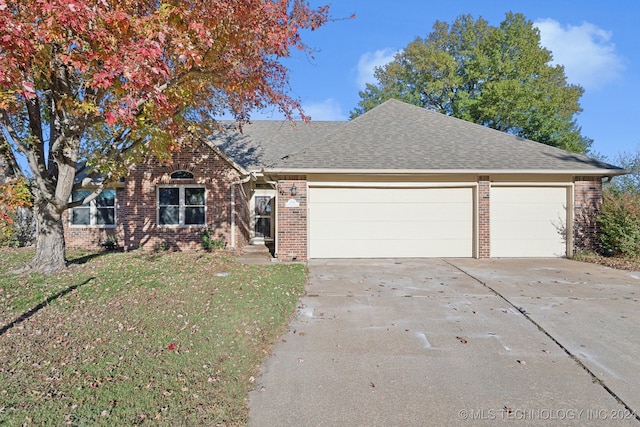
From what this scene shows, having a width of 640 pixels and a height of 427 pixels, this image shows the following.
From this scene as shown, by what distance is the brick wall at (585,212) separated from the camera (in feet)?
34.5

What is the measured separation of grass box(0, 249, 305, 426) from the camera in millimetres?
2969

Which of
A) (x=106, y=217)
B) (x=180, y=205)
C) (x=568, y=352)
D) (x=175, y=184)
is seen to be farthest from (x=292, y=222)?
(x=106, y=217)

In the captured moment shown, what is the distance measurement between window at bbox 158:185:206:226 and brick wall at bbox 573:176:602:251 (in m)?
11.5

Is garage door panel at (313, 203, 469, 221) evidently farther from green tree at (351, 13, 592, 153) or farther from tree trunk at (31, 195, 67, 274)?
green tree at (351, 13, 592, 153)

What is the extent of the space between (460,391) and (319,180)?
7656 mm

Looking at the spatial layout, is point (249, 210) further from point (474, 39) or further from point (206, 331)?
point (474, 39)

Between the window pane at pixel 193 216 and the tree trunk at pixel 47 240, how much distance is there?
4.59 m

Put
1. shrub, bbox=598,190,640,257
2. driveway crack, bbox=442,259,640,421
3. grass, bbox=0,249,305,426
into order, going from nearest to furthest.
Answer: grass, bbox=0,249,305,426, driveway crack, bbox=442,259,640,421, shrub, bbox=598,190,640,257

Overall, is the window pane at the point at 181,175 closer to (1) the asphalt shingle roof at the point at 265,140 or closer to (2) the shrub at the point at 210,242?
(1) the asphalt shingle roof at the point at 265,140

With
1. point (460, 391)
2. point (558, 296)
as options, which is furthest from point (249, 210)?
point (460, 391)

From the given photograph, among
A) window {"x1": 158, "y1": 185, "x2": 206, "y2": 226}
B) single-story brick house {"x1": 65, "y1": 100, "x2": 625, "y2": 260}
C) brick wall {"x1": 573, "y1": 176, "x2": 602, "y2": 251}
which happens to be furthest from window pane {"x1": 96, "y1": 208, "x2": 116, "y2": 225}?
brick wall {"x1": 573, "y1": 176, "x2": 602, "y2": 251}

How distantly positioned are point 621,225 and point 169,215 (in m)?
13.6

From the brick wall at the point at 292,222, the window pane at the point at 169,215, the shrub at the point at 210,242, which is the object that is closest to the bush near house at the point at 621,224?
the brick wall at the point at 292,222

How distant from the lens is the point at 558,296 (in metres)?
6.50
